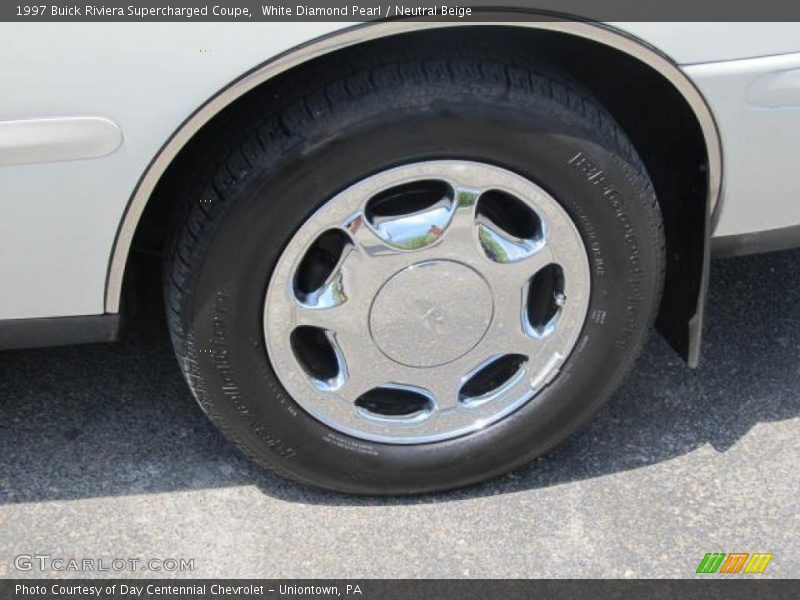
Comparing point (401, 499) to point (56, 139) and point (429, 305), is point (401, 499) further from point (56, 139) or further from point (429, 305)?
point (56, 139)

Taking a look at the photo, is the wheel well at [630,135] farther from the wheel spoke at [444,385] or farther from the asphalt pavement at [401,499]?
the wheel spoke at [444,385]

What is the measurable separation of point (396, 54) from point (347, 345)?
23.7 inches

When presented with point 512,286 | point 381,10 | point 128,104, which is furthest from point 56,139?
point 512,286

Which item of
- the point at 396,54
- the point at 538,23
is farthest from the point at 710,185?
the point at 396,54

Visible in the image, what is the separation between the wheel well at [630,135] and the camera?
2.09 meters

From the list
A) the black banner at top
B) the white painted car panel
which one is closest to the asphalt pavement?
the white painted car panel

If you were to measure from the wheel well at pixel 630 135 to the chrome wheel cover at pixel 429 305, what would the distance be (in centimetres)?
23

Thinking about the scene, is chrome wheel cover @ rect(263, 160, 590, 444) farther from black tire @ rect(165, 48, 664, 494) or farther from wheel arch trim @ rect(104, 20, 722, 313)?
wheel arch trim @ rect(104, 20, 722, 313)

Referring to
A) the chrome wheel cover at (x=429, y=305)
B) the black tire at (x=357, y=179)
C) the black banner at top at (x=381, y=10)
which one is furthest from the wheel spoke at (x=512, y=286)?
the black banner at top at (x=381, y=10)

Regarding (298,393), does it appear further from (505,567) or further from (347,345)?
(505,567)

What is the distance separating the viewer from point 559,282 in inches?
93.9

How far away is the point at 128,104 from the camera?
1.91m

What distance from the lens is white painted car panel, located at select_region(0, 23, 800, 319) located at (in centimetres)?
186
